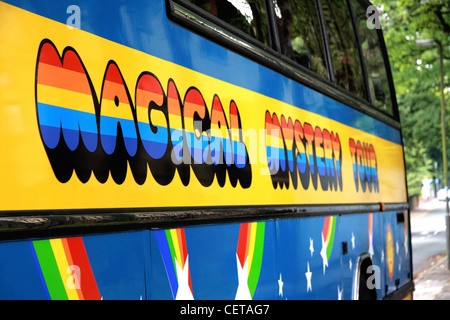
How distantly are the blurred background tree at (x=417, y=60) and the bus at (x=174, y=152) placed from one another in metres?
12.6

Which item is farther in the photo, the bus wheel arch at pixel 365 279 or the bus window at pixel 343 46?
the bus wheel arch at pixel 365 279

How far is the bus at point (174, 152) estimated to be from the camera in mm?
2252

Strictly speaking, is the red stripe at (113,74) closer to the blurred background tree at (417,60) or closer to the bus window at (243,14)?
the bus window at (243,14)

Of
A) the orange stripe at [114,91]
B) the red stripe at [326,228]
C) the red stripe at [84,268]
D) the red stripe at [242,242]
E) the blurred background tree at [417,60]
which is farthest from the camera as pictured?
the blurred background tree at [417,60]

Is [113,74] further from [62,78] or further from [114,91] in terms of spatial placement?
[62,78]

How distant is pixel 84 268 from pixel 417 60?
22.8 meters

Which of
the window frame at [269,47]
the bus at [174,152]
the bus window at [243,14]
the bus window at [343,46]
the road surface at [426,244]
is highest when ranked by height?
the bus window at [343,46]

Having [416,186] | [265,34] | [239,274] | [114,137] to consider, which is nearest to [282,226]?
[239,274]

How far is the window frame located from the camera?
341 cm

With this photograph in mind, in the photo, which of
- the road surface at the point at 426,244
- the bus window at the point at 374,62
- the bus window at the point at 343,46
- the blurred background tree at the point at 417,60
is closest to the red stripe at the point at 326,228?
the bus window at the point at 343,46

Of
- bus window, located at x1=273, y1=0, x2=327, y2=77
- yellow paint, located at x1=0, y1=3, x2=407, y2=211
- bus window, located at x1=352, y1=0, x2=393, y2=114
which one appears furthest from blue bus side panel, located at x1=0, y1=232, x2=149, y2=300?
bus window, located at x1=352, y1=0, x2=393, y2=114

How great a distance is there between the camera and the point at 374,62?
786 cm

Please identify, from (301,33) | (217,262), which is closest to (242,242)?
(217,262)

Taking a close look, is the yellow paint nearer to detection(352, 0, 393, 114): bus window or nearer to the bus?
the bus
